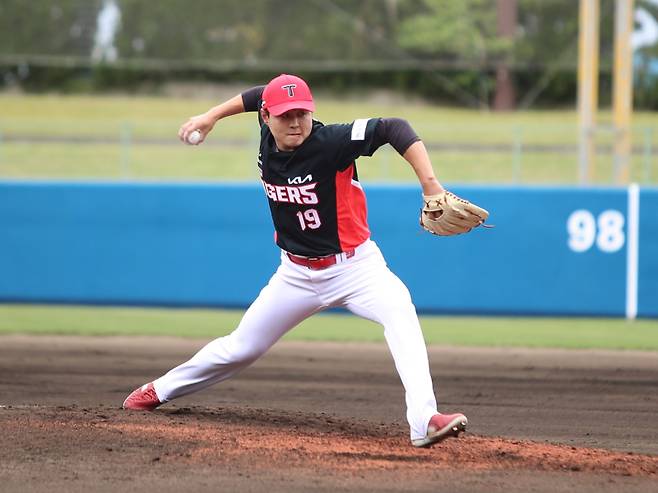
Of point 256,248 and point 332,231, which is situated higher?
point 332,231

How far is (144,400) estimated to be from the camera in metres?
7.36

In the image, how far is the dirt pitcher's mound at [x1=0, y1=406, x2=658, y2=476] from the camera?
6133mm

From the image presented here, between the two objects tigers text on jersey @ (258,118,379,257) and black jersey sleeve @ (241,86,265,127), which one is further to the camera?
black jersey sleeve @ (241,86,265,127)

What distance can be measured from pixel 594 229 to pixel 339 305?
24.0 feet

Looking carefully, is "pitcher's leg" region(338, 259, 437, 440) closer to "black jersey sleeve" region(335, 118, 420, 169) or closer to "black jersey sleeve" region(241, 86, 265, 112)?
"black jersey sleeve" region(335, 118, 420, 169)

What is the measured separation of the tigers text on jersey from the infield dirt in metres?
1.16

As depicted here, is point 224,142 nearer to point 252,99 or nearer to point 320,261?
point 252,99

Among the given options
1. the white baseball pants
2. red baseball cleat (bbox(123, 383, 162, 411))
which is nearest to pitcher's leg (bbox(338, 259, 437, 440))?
the white baseball pants

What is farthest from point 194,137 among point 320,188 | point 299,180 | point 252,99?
point 320,188

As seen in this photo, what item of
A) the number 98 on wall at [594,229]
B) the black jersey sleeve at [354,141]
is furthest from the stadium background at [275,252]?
the black jersey sleeve at [354,141]

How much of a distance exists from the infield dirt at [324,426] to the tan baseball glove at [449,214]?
1.24 metres

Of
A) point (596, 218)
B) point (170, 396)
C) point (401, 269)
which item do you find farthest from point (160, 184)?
point (170, 396)

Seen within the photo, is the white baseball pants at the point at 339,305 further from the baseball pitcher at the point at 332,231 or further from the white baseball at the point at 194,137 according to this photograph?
the white baseball at the point at 194,137

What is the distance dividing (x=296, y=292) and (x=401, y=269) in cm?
700
